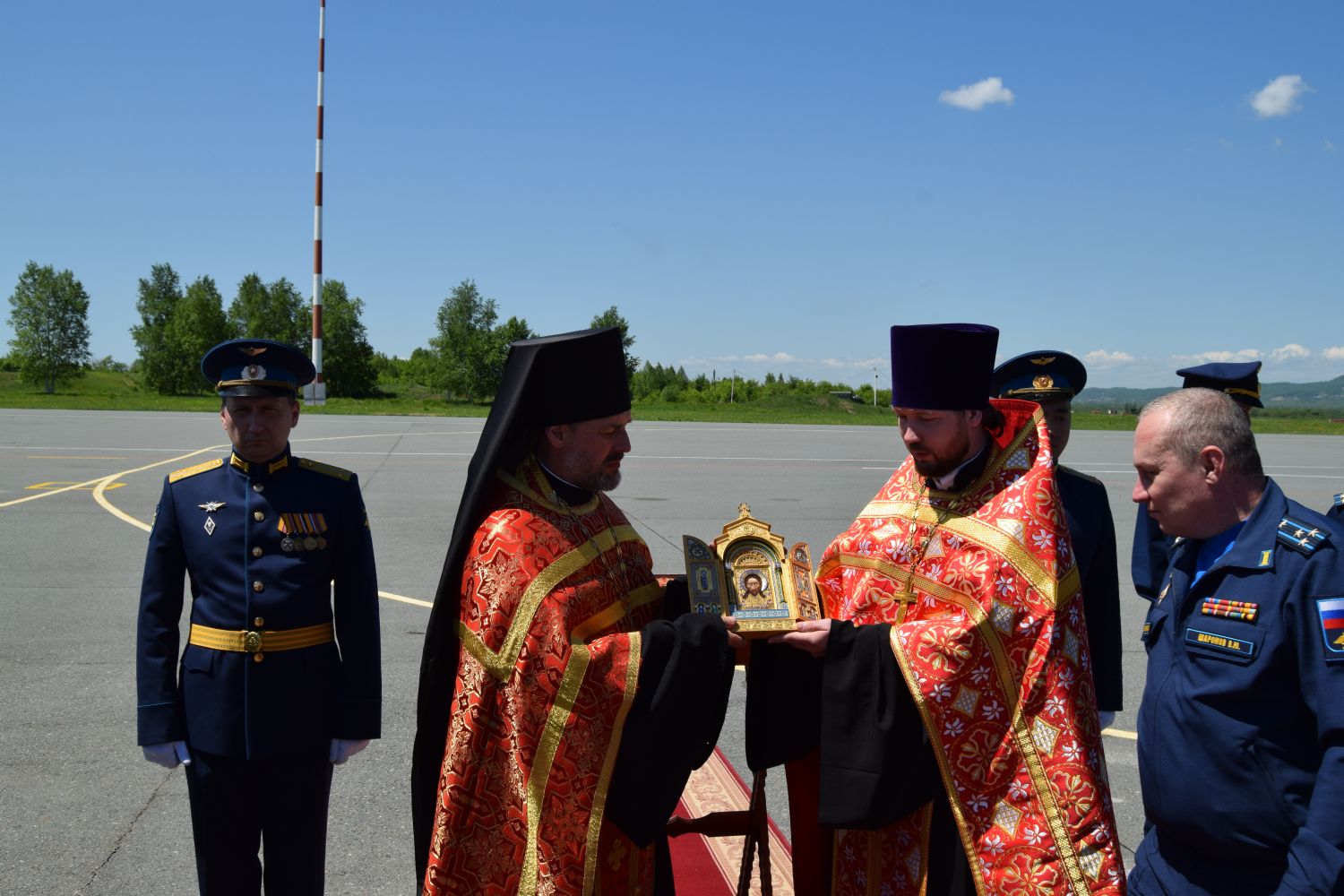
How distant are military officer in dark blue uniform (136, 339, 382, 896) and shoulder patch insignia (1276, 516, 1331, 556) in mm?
2693

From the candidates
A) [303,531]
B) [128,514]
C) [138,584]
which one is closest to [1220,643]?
[303,531]

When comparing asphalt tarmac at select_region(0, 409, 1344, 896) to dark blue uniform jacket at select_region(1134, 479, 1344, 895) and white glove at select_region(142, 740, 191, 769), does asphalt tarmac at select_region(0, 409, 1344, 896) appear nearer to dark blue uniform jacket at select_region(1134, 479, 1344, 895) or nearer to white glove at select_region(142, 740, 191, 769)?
white glove at select_region(142, 740, 191, 769)

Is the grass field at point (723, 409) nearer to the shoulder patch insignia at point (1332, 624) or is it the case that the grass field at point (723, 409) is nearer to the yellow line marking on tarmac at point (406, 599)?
the yellow line marking on tarmac at point (406, 599)

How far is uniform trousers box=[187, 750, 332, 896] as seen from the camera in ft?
9.90

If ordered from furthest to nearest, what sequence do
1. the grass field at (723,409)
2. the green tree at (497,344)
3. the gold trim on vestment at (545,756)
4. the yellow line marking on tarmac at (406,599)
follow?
the green tree at (497,344) < the grass field at (723,409) < the yellow line marking on tarmac at (406,599) < the gold trim on vestment at (545,756)

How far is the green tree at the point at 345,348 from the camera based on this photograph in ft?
220

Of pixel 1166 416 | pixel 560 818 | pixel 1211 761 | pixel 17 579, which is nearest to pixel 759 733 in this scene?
pixel 560 818

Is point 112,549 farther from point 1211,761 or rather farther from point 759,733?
point 1211,761

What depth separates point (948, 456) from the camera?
297 cm

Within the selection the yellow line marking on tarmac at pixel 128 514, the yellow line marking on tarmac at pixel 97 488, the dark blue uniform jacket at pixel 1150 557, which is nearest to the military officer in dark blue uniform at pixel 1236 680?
the dark blue uniform jacket at pixel 1150 557

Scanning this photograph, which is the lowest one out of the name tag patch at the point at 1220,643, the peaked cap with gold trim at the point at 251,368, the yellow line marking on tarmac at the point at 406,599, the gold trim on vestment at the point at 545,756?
the yellow line marking on tarmac at the point at 406,599

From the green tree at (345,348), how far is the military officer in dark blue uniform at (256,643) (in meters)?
66.4

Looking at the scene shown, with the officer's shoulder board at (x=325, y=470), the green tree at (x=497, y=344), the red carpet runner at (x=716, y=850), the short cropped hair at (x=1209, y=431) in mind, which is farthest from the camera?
the green tree at (x=497, y=344)

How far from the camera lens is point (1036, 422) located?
2.95 meters
